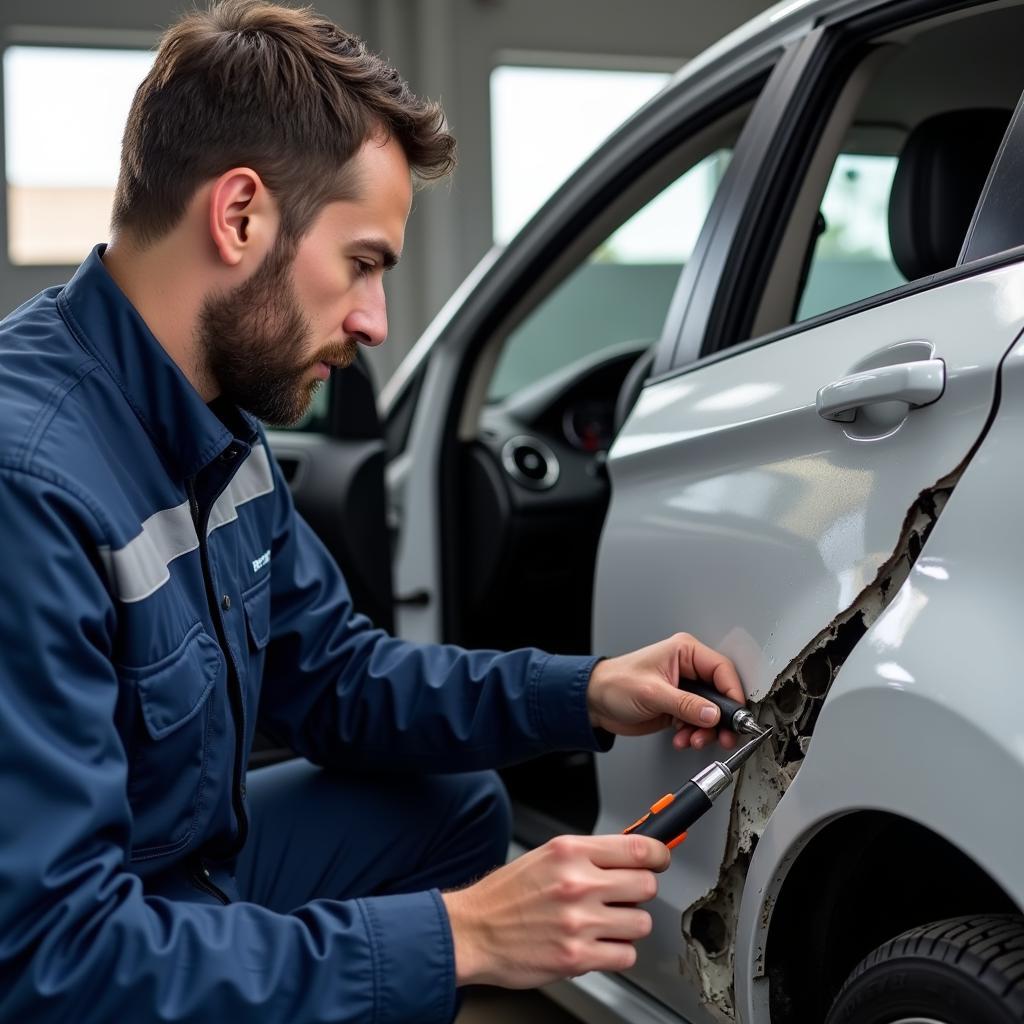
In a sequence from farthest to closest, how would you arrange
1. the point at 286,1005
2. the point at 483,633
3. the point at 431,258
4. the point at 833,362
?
the point at 431,258
the point at 483,633
the point at 833,362
the point at 286,1005

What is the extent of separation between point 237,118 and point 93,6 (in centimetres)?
576

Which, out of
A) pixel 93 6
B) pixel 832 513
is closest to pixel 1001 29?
pixel 832 513

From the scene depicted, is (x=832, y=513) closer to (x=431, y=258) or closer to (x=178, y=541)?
(x=178, y=541)

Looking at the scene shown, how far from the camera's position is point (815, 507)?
1.10m

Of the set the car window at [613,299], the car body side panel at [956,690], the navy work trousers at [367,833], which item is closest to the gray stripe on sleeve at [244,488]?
the navy work trousers at [367,833]

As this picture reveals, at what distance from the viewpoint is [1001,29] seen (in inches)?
55.5

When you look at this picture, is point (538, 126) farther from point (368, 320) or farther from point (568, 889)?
point (568, 889)

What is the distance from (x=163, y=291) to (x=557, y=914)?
2.17 ft

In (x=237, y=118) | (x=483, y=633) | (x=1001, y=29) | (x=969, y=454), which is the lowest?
(x=483, y=633)

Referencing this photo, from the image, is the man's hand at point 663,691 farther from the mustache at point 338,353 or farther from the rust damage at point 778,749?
the mustache at point 338,353

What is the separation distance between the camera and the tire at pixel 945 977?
0.87 meters

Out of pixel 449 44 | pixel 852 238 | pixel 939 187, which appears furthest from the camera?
pixel 449 44

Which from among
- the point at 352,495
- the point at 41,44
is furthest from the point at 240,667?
the point at 41,44

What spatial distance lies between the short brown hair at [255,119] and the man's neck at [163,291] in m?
0.02
